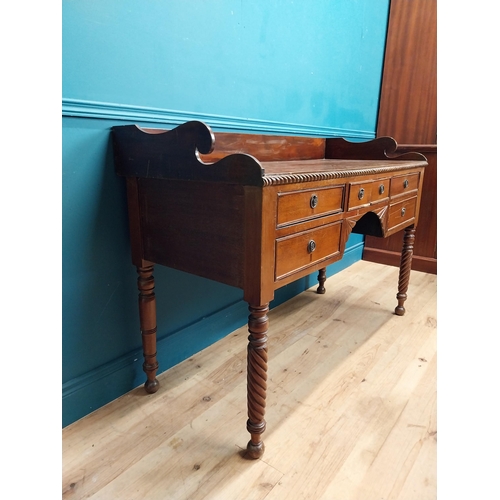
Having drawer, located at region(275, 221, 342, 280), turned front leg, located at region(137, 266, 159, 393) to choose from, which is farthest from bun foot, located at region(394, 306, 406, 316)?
turned front leg, located at region(137, 266, 159, 393)

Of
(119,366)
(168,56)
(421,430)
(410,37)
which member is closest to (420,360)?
(421,430)

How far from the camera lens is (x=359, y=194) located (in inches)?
54.4

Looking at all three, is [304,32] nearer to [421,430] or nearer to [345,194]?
[345,194]

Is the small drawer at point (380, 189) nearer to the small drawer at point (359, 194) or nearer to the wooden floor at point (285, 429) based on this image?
the small drawer at point (359, 194)

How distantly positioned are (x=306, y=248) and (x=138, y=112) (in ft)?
2.32

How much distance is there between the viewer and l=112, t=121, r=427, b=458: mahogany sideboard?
38.6 inches

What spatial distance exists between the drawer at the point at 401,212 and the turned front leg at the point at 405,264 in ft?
0.32

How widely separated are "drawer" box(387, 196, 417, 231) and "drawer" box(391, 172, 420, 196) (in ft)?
0.18

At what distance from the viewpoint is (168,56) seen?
1.32 meters

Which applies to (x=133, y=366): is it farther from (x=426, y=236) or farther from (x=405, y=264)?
(x=426, y=236)

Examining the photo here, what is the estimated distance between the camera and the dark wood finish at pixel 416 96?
269 centimetres

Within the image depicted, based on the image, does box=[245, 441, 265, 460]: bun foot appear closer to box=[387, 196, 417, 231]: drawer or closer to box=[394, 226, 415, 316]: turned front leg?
box=[387, 196, 417, 231]: drawer
